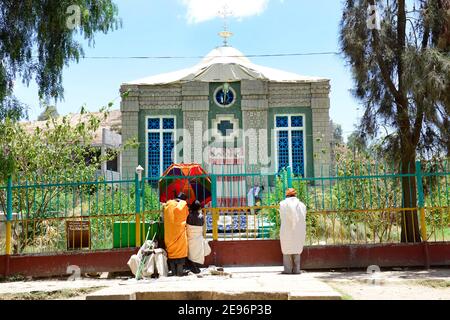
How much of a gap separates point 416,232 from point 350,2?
448 centimetres

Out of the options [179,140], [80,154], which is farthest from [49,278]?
[179,140]

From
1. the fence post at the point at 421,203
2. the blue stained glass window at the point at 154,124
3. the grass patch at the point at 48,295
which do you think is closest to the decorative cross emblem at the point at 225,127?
the blue stained glass window at the point at 154,124

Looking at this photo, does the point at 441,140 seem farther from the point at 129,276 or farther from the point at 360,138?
the point at 129,276

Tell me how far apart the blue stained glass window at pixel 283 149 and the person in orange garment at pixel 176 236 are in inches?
368

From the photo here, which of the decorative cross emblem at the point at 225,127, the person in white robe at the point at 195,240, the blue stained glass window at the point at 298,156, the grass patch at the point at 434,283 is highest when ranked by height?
the decorative cross emblem at the point at 225,127

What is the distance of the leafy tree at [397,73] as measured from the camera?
8.88 m

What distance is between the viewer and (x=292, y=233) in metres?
8.05

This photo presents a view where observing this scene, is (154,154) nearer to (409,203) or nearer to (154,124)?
(154,124)

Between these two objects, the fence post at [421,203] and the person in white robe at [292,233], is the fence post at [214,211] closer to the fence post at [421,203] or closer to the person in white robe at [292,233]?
the person in white robe at [292,233]

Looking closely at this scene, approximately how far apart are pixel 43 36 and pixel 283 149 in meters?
11.1

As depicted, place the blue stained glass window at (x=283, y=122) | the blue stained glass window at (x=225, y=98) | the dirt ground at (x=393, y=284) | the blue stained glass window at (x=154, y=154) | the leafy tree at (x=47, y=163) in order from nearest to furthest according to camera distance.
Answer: the dirt ground at (x=393, y=284) → the leafy tree at (x=47, y=163) → the blue stained glass window at (x=154, y=154) → the blue stained glass window at (x=283, y=122) → the blue stained glass window at (x=225, y=98)

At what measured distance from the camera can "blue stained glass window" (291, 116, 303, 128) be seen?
17.4 m

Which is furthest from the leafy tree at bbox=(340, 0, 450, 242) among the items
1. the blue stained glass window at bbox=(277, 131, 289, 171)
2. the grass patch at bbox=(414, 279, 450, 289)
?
the blue stained glass window at bbox=(277, 131, 289, 171)

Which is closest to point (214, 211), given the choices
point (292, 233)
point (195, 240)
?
point (195, 240)
